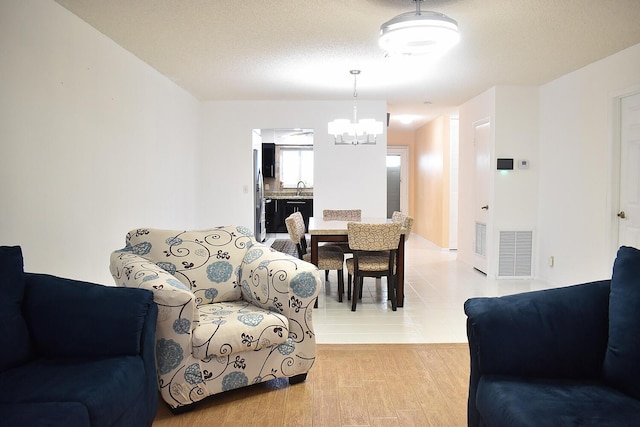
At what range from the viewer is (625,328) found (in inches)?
66.1

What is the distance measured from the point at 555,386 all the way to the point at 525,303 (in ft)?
1.04

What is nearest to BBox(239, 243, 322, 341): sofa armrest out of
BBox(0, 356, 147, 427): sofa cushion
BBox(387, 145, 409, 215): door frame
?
BBox(0, 356, 147, 427): sofa cushion

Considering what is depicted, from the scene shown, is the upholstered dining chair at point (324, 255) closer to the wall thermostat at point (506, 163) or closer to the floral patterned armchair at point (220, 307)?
the floral patterned armchair at point (220, 307)

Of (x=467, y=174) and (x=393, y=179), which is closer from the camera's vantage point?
(x=467, y=174)

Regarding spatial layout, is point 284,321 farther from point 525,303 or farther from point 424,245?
point 424,245

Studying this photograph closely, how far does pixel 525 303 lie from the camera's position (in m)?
1.86

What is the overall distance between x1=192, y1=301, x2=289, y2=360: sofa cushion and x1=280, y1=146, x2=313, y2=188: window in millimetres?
7968

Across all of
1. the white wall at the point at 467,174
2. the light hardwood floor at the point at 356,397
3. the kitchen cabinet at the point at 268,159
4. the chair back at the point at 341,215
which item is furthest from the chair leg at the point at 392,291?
the kitchen cabinet at the point at 268,159

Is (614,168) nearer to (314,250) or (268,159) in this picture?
(314,250)

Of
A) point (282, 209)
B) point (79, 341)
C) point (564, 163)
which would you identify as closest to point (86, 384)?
point (79, 341)

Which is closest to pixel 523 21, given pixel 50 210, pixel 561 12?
pixel 561 12

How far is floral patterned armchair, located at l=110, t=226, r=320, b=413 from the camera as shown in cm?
228

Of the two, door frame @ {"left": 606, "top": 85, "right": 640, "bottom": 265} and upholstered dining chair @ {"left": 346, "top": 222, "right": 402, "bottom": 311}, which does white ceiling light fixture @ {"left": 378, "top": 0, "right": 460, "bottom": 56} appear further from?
door frame @ {"left": 606, "top": 85, "right": 640, "bottom": 265}

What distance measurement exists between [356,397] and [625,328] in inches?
54.6
